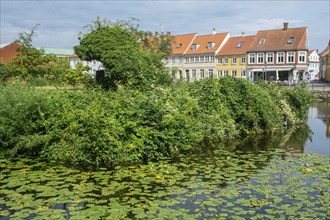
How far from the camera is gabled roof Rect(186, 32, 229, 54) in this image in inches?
2680

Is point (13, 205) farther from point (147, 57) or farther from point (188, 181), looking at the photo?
point (147, 57)

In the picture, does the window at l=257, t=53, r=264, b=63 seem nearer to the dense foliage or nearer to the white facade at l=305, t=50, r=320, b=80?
the white facade at l=305, t=50, r=320, b=80

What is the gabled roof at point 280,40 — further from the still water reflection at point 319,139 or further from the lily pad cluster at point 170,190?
the lily pad cluster at point 170,190

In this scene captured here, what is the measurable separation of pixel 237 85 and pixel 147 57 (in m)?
5.78

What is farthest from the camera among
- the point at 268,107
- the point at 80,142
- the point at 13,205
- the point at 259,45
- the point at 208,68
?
the point at 208,68

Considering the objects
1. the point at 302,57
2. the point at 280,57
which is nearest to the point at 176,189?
the point at 302,57

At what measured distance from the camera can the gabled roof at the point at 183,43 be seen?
72438 mm

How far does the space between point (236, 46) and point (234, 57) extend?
228 cm

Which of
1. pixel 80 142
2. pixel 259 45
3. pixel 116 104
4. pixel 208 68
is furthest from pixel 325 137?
pixel 208 68

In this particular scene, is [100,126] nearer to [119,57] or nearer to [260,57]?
[119,57]

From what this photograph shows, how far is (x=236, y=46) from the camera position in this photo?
216 ft

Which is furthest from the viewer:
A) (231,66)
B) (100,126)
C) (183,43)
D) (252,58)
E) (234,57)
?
(183,43)

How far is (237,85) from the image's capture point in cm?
1753

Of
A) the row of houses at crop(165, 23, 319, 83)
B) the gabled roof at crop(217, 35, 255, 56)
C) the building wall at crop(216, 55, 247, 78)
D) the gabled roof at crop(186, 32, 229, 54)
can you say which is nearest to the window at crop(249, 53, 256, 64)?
the row of houses at crop(165, 23, 319, 83)
